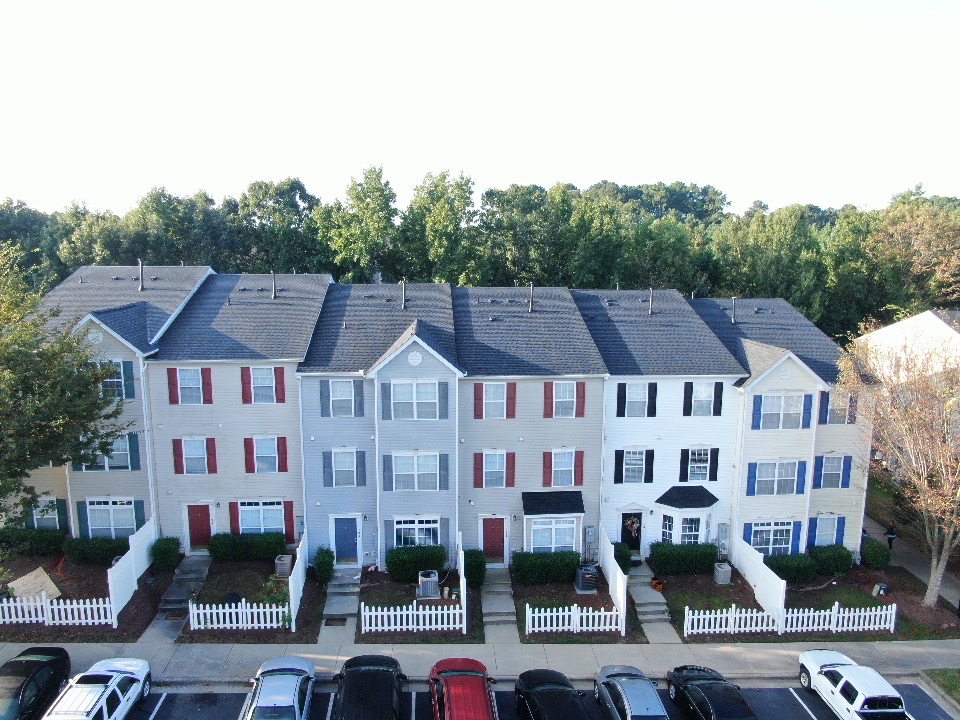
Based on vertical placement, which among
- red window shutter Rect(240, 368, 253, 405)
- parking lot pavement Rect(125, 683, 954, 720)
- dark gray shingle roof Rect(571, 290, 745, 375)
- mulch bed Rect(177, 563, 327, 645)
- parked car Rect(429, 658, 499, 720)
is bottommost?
parking lot pavement Rect(125, 683, 954, 720)

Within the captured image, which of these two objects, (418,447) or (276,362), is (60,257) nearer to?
(276,362)

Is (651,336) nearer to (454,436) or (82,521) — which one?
(454,436)

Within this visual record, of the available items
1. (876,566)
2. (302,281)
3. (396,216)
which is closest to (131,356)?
(302,281)

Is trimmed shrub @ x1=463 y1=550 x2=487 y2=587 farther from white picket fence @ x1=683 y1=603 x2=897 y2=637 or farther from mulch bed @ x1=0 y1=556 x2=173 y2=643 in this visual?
mulch bed @ x1=0 y1=556 x2=173 y2=643

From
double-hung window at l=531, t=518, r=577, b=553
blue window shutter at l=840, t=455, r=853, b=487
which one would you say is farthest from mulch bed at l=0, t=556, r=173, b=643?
blue window shutter at l=840, t=455, r=853, b=487

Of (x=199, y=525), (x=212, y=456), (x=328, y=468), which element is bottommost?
(x=199, y=525)

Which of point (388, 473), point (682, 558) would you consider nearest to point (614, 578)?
point (682, 558)

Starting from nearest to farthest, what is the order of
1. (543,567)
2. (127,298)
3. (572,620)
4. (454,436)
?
1. (572,620)
2. (543,567)
3. (454,436)
4. (127,298)
